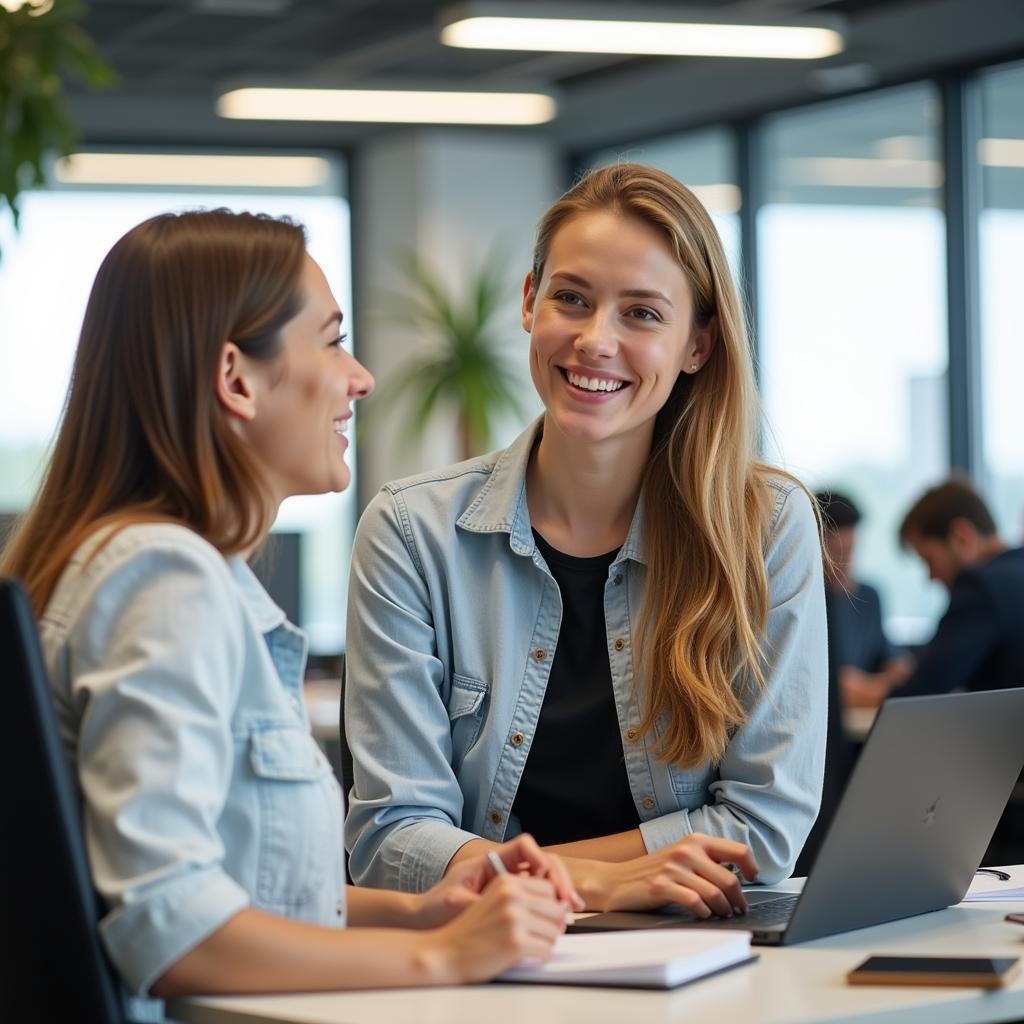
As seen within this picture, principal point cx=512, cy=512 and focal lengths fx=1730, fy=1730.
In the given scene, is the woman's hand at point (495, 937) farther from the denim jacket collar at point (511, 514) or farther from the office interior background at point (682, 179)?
the office interior background at point (682, 179)

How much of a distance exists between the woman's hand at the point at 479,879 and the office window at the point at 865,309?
Result: 18.4 ft

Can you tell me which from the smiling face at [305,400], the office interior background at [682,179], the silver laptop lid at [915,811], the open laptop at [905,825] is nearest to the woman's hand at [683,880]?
the open laptop at [905,825]

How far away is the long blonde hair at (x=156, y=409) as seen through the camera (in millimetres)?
1528

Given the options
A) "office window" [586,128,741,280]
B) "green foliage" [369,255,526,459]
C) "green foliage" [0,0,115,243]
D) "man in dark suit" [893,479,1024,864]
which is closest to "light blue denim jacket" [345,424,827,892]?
"green foliage" [0,0,115,243]

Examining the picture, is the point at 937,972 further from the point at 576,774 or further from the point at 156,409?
the point at 156,409

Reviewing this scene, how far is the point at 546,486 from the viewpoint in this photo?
2.30m

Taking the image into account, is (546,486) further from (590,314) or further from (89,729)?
(89,729)

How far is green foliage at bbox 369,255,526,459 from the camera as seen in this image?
319 inches

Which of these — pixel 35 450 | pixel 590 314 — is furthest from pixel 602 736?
pixel 35 450

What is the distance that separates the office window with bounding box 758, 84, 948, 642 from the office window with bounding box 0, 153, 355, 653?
2.32m

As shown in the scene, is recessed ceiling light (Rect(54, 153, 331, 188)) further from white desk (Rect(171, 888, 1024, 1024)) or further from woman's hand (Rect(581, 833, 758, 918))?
white desk (Rect(171, 888, 1024, 1024))

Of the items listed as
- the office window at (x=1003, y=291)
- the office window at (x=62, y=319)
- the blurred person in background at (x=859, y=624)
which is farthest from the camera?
the office window at (x=62, y=319)

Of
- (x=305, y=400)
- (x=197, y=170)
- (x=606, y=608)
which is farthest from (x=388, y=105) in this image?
(x=305, y=400)

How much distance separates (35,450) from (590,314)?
6.74 m
